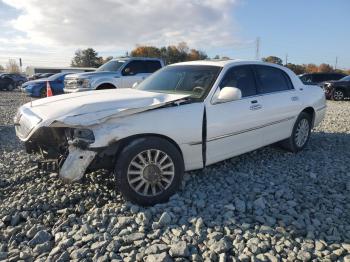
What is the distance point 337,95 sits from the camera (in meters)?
18.8

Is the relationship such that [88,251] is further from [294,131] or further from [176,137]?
[294,131]

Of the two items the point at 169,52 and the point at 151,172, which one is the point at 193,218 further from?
the point at 169,52

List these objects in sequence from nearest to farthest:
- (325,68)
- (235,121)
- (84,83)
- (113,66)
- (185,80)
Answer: (235,121), (185,80), (84,83), (113,66), (325,68)

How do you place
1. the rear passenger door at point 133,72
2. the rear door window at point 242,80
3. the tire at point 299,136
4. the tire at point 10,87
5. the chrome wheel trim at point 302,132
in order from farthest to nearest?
the tire at point 10,87 < the rear passenger door at point 133,72 < the chrome wheel trim at point 302,132 < the tire at point 299,136 < the rear door window at point 242,80

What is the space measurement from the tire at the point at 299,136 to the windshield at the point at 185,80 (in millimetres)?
2081

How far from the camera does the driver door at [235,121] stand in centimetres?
441

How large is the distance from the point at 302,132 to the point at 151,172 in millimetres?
3514

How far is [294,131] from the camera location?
607 cm

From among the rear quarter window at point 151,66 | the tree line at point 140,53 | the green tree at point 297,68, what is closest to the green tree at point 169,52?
the tree line at point 140,53

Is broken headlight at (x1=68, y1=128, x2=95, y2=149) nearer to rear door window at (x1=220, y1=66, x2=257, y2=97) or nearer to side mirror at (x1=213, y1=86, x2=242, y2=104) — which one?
side mirror at (x1=213, y1=86, x2=242, y2=104)

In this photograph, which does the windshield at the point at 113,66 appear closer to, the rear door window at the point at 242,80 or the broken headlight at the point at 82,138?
the rear door window at the point at 242,80

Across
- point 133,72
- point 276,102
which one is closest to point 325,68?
point 133,72

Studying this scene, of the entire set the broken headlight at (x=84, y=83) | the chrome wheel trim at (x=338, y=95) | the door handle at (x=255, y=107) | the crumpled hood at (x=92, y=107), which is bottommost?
the chrome wheel trim at (x=338, y=95)

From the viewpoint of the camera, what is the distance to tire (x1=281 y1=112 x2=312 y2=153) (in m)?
6.09
